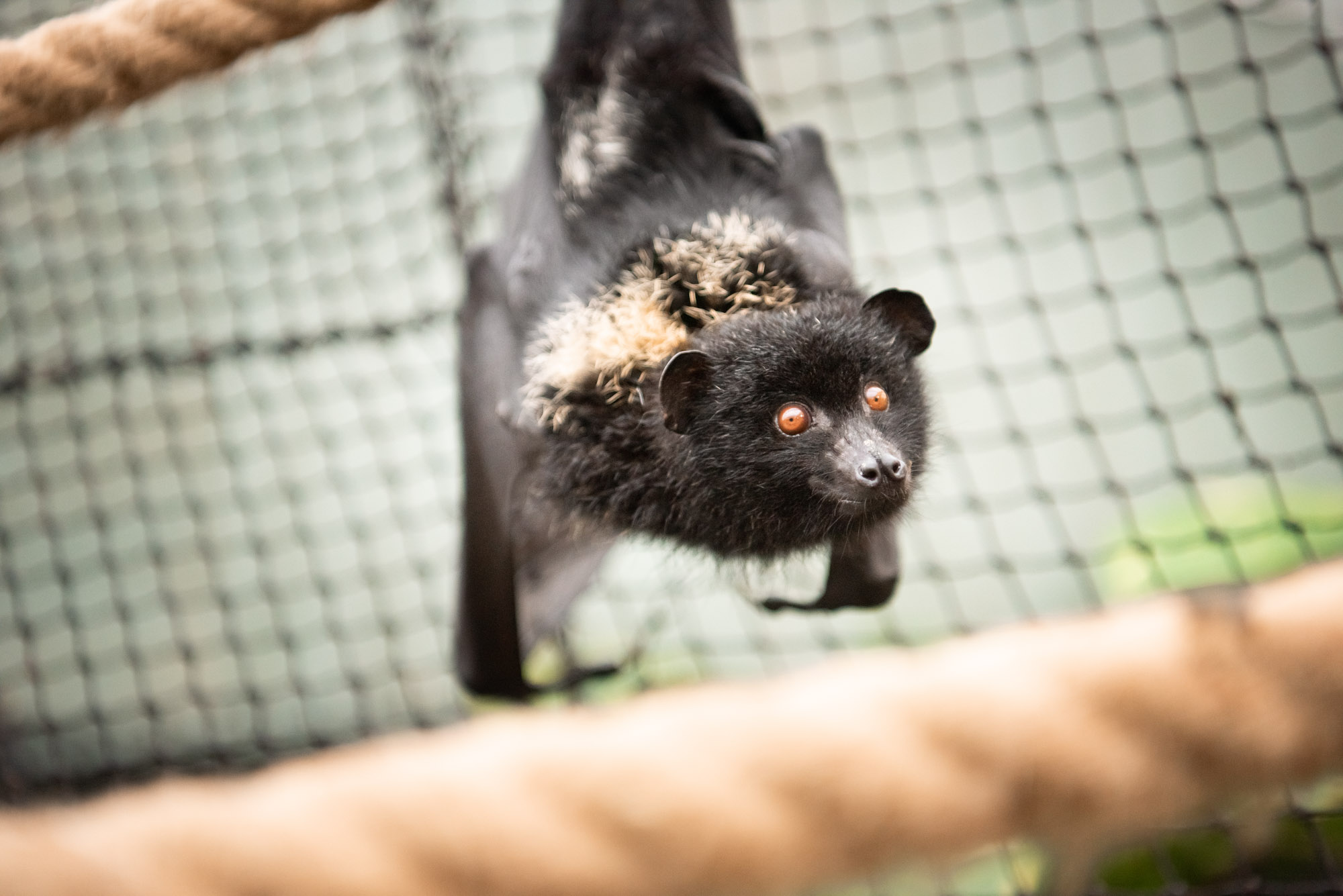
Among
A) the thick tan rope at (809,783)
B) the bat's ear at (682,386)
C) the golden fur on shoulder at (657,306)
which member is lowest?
the thick tan rope at (809,783)

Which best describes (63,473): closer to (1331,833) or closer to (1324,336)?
(1331,833)

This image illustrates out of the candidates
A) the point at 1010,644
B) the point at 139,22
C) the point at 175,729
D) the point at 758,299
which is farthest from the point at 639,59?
the point at 175,729

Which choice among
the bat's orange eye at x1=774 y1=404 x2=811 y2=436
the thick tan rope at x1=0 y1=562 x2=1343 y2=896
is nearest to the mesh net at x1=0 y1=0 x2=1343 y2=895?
the bat's orange eye at x1=774 y1=404 x2=811 y2=436

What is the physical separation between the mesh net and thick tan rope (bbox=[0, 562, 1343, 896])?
340 centimetres

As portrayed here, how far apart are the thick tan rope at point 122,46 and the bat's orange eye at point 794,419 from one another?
979 mm

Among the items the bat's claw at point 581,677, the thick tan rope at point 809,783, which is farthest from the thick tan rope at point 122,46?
the bat's claw at point 581,677

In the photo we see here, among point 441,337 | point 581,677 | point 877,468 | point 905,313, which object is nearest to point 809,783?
point 877,468

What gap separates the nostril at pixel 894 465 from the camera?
5.50 feet

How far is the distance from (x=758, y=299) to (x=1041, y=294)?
10.7 feet

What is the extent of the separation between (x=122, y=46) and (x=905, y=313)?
1.41 m

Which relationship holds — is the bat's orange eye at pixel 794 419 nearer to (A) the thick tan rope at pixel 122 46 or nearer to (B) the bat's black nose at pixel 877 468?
(B) the bat's black nose at pixel 877 468

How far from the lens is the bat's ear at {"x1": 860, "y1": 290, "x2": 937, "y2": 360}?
1860mm

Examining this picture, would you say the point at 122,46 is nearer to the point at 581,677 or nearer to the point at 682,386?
the point at 682,386

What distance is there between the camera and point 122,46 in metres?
1.59
